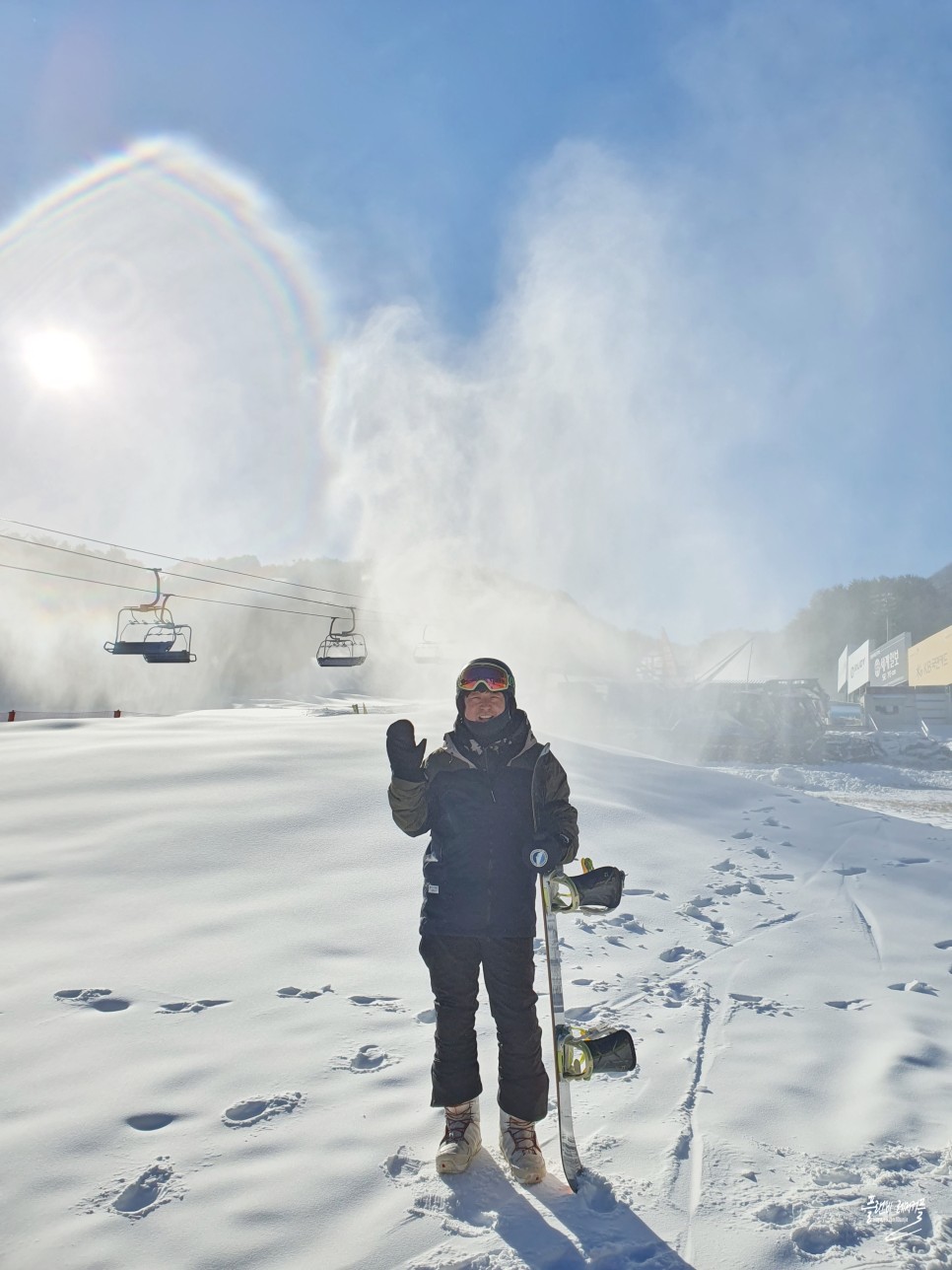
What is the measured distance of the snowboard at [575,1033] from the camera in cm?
247

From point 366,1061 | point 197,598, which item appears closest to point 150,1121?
point 366,1061

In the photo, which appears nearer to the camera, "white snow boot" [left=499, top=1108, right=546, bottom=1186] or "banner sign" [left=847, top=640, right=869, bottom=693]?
"white snow boot" [left=499, top=1108, right=546, bottom=1186]

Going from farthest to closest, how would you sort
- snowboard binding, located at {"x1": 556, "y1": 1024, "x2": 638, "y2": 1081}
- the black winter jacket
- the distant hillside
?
the distant hillside, the black winter jacket, snowboard binding, located at {"x1": 556, "y1": 1024, "x2": 638, "y2": 1081}

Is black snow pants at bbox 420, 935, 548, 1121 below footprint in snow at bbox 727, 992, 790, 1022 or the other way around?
the other way around

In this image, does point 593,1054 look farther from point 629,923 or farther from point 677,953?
point 629,923

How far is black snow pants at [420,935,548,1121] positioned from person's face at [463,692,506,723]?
0.79 m

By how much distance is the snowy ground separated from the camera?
2.15m

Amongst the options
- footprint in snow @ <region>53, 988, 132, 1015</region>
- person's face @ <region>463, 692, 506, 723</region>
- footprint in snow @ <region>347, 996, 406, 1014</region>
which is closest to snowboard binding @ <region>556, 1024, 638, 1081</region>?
person's face @ <region>463, 692, 506, 723</region>

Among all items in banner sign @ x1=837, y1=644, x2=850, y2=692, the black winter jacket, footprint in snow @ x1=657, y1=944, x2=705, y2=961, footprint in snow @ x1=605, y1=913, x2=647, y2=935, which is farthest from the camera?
banner sign @ x1=837, y1=644, x2=850, y2=692

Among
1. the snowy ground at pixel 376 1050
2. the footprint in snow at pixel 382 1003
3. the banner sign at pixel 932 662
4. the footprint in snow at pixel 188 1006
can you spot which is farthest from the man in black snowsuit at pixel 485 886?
the banner sign at pixel 932 662

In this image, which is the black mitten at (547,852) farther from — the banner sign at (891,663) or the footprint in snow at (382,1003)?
the banner sign at (891,663)

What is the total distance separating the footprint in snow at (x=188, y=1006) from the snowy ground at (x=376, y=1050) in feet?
0.04

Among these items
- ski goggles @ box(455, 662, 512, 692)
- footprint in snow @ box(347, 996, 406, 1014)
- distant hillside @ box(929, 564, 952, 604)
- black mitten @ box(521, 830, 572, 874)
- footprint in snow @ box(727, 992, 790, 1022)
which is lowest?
footprint in snow @ box(727, 992, 790, 1022)

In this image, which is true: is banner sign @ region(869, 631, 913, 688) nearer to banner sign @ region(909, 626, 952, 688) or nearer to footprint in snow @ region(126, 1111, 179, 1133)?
banner sign @ region(909, 626, 952, 688)
